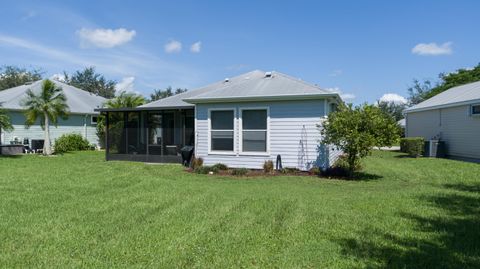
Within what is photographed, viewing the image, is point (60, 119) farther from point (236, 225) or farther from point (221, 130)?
point (236, 225)

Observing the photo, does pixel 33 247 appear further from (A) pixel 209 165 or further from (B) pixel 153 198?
(A) pixel 209 165

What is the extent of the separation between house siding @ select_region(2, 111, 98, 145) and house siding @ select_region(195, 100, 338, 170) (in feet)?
54.5

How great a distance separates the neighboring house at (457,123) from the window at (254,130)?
34.1 feet

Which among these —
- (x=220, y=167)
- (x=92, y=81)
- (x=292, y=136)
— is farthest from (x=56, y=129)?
(x=92, y=81)

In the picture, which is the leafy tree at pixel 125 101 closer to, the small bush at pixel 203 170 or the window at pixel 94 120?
the window at pixel 94 120

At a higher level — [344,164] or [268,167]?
[344,164]

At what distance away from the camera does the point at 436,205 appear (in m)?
7.26

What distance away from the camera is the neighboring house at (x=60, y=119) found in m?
23.6

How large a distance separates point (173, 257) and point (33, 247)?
1.85 m

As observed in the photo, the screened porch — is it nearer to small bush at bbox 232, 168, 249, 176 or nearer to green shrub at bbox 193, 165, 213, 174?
green shrub at bbox 193, 165, 213, 174

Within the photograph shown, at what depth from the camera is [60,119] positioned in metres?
25.9

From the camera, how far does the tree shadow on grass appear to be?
4203 mm

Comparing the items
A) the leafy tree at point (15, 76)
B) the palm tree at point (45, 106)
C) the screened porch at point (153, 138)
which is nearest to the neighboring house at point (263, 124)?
the screened porch at point (153, 138)

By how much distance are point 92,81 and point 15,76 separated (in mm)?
13580
